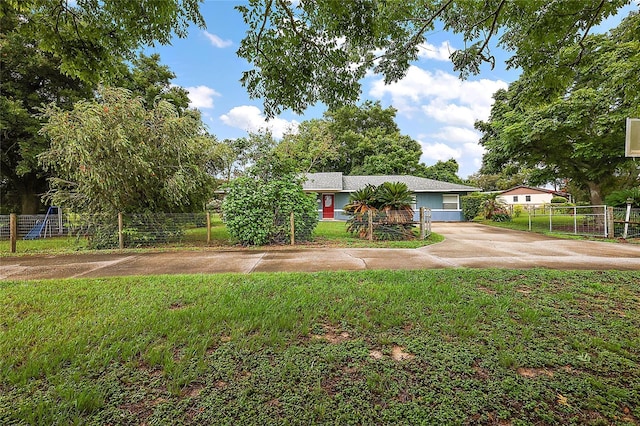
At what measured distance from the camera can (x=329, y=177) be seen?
69.5 feet

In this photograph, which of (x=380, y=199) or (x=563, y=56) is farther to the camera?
(x=380, y=199)

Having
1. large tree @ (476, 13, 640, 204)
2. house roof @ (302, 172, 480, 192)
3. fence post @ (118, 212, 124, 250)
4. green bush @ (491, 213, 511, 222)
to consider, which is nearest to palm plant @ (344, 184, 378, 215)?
large tree @ (476, 13, 640, 204)

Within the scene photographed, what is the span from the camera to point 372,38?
13.3 ft

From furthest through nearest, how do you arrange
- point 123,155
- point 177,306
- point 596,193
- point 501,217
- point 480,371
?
1. point 501,217
2. point 596,193
3. point 123,155
4. point 177,306
5. point 480,371

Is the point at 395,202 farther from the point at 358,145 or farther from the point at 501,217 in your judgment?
the point at 358,145

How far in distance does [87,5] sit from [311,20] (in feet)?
9.30

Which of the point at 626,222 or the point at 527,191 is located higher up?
the point at 527,191

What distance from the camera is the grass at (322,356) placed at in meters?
1.72

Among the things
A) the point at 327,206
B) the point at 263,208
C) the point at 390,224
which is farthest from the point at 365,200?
the point at 327,206

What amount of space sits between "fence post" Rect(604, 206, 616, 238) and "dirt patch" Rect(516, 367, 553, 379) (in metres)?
10.2

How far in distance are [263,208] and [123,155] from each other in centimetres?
370

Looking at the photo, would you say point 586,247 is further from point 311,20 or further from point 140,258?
point 140,258

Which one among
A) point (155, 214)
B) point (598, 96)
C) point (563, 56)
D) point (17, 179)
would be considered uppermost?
point (598, 96)

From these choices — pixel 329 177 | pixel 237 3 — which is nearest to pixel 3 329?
pixel 237 3
